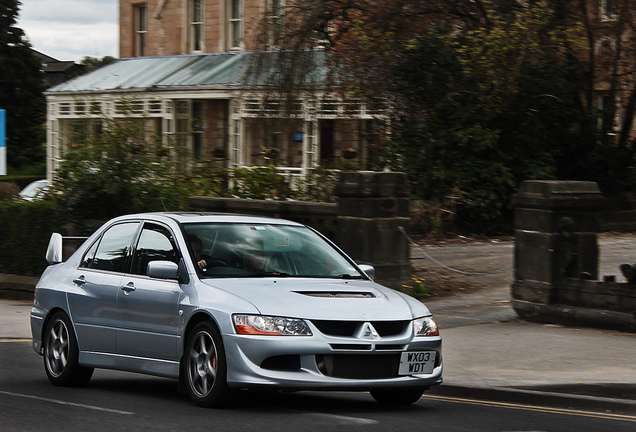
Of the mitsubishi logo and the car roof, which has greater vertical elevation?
the car roof

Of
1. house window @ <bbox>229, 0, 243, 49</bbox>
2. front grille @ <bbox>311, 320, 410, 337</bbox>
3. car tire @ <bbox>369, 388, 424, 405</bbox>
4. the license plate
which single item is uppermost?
house window @ <bbox>229, 0, 243, 49</bbox>

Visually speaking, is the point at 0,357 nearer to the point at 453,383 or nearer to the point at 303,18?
the point at 453,383

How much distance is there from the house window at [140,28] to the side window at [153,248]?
106 ft

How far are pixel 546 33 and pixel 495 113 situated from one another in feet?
6.87

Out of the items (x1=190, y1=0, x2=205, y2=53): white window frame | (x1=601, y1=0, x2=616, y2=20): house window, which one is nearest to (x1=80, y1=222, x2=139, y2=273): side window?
(x1=601, y1=0, x2=616, y2=20): house window

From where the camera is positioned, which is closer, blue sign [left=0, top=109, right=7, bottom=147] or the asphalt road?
the asphalt road

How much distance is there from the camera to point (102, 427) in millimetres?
7133

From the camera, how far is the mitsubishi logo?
7.32m

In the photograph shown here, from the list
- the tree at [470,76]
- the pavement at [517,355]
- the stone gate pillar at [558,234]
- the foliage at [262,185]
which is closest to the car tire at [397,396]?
the pavement at [517,355]

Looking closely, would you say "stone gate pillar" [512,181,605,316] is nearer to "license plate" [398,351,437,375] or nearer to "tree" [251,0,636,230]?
"license plate" [398,351,437,375]

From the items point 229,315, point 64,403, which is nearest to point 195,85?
point 64,403

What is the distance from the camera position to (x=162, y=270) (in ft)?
26.0

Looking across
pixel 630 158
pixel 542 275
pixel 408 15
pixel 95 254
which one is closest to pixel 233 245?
pixel 95 254

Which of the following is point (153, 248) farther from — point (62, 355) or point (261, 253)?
point (62, 355)
